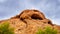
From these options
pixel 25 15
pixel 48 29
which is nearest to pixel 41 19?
pixel 25 15

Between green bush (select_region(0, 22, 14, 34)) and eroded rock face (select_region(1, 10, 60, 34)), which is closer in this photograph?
green bush (select_region(0, 22, 14, 34))

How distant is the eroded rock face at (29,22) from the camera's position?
53188mm

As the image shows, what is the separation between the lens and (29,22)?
5578 centimetres

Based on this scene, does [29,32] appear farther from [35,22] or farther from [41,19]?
[41,19]

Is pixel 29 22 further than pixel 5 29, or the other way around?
pixel 29 22

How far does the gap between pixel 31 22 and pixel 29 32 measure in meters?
3.99

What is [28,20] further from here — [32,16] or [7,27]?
[7,27]

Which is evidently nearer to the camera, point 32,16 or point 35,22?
point 35,22

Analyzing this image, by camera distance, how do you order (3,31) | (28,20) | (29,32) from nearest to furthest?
(3,31), (29,32), (28,20)

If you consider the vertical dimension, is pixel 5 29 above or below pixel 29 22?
above

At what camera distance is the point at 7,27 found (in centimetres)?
4716

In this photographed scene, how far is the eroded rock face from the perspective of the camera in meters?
53.2

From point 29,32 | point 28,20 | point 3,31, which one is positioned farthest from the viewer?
point 28,20

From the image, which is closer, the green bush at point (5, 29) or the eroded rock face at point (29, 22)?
the green bush at point (5, 29)
